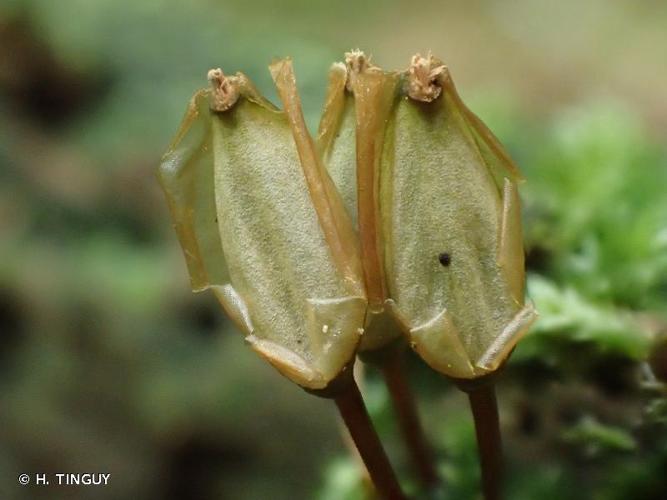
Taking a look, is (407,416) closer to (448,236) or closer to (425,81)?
(448,236)

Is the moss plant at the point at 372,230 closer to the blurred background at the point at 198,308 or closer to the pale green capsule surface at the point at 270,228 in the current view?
the pale green capsule surface at the point at 270,228

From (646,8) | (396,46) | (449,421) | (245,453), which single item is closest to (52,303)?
(245,453)

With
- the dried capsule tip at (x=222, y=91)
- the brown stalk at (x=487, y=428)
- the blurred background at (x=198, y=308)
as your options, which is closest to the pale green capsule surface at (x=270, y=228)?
the dried capsule tip at (x=222, y=91)

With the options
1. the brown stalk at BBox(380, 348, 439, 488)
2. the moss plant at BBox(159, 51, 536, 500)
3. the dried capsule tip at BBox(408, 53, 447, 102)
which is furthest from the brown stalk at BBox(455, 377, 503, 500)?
the dried capsule tip at BBox(408, 53, 447, 102)

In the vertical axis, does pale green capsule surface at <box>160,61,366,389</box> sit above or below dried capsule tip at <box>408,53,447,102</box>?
below

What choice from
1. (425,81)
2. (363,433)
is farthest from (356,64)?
(363,433)

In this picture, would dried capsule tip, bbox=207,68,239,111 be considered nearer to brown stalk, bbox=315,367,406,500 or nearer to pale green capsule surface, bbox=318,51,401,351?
pale green capsule surface, bbox=318,51,401,351
